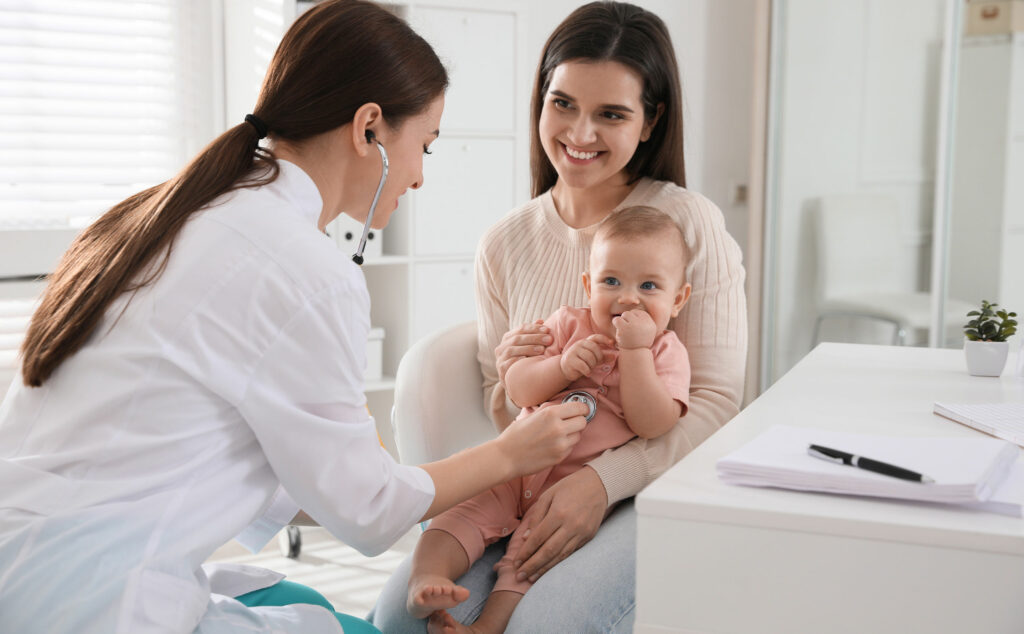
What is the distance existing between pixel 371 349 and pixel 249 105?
2.58ft

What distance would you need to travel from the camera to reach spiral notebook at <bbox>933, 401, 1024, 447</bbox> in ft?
3.54

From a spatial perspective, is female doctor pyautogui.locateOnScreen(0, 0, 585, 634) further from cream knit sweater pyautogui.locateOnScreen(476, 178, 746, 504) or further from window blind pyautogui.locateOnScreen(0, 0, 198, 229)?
window blind pyautogui.locateOnScreen(0, 0, 198, 229)

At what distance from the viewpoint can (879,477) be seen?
0.85 metres

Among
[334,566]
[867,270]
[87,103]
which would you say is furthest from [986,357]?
[87,103]

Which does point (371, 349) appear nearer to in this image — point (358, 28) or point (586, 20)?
point (586, 20)

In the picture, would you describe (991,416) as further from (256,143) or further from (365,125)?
(256,143)

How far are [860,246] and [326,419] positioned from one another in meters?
3.01

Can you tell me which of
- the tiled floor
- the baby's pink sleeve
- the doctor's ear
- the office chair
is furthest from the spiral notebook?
the office chair

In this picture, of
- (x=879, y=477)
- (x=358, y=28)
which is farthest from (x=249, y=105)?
(x=879, y=477)

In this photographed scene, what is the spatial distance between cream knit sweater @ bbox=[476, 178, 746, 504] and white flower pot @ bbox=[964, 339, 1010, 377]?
13.3 inches

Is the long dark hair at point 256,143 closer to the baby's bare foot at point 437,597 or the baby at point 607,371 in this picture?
the baby at point 607,371

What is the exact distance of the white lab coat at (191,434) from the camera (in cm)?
93

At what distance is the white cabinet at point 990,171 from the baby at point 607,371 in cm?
211

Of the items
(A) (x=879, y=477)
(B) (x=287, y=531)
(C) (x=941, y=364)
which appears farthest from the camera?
(B) (x=287, y=531)
